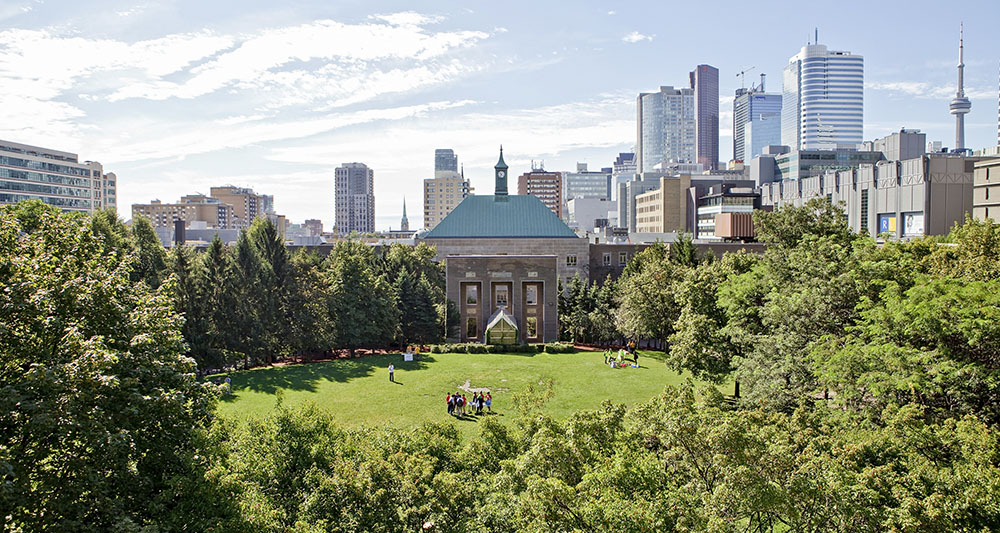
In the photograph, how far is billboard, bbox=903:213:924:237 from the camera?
245ft

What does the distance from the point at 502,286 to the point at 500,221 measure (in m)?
19.1

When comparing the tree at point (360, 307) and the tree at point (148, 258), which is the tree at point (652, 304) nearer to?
the tree at point (360, 307)

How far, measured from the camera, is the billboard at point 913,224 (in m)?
74.8

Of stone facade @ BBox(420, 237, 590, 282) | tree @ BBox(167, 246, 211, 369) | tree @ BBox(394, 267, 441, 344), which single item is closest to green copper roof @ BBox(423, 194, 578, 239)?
stone facade @ BBox(420, 237, 590, 282)

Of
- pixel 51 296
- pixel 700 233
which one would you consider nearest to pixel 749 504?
pixel 51 296

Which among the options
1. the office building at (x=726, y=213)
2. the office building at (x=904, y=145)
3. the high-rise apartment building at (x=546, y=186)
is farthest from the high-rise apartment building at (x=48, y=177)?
the office building at (x=904, y=145)

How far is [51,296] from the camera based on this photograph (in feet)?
41.1

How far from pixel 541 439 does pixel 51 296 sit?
35.0 feet

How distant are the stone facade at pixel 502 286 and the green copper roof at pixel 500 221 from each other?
17.8 meters

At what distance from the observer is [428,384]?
39969 millimetres

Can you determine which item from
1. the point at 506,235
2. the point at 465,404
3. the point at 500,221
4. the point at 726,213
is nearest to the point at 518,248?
the point at 506,235

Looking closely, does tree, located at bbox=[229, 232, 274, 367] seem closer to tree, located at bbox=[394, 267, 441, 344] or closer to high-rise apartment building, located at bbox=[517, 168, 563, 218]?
tree, located at bbox=[394, 267, 441, 344]

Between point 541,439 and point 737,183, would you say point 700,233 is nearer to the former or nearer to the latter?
point 737,183

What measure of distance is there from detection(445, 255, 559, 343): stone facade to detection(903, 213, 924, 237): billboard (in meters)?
47.6
